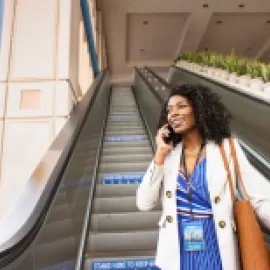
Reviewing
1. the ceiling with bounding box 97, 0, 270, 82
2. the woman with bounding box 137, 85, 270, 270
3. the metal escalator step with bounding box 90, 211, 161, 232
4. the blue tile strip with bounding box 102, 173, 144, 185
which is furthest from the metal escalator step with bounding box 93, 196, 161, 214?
the ceiling with bounding box 97, 0, 270, 82

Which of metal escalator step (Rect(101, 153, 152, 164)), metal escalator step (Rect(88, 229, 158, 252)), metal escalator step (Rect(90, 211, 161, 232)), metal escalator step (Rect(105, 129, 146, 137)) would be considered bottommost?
metal escalator step (Rect(88, 229, 158, 252))

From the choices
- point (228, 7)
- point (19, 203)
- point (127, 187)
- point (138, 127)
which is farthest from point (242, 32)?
point (19, 203)

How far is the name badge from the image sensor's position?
1.21 metres

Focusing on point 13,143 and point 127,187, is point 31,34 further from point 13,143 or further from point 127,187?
point 127,187

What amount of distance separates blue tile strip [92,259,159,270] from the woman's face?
1410mm

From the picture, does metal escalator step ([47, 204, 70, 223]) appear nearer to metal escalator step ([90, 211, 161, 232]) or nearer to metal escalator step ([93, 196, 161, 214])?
metal escalator step ([90, 211, 161, 232])

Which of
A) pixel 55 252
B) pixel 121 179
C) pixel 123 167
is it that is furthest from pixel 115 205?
pixel 55 252

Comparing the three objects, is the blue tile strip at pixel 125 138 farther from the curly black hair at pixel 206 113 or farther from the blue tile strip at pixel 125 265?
the curly black hair at pixel 206 113

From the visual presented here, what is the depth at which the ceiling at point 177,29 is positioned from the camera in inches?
478

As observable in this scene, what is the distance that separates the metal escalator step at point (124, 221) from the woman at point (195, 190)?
1.78 meters

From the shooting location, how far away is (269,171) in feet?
6.76

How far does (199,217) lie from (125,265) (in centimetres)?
144

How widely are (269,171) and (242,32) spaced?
43.3 feet

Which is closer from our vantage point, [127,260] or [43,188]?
[43,188]
